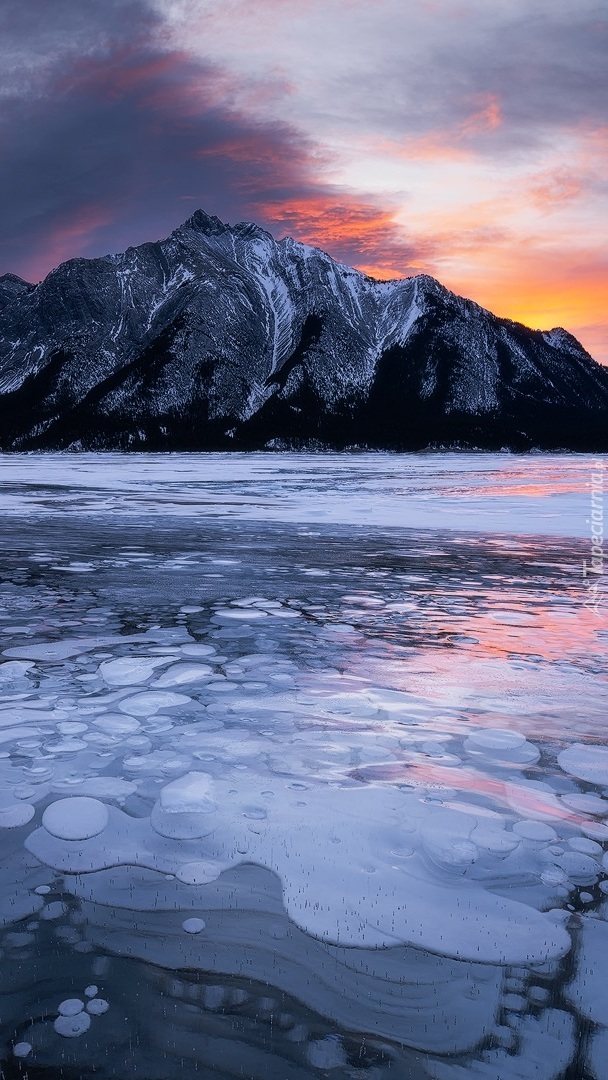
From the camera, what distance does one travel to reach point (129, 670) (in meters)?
5.06

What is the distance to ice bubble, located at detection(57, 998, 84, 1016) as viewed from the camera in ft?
6.64

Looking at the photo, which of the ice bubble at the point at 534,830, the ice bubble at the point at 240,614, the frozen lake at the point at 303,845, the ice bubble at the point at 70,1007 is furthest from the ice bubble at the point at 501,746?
the ice bubble at the point at 240,614

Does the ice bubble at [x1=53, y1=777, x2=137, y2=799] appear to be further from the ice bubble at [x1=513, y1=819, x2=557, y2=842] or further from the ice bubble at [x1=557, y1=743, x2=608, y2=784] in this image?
the ice bubble at [x1=557, y1=743, x2=608, y2=784]

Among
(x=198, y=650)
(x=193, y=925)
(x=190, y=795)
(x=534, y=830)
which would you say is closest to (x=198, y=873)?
(x=193, y=925)

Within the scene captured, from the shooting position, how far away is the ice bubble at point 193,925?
7.80ft

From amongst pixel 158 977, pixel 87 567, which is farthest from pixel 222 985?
pixel 87 567

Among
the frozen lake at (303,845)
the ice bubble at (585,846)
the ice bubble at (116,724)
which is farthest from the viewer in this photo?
the ice bubble at (116,724)

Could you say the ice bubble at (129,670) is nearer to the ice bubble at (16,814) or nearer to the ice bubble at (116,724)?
the ice bubble at (116,724)

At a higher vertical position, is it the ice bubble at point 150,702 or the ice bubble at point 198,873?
the ice bubble at point 150,702

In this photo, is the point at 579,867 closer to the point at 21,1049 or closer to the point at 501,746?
the point at 501,746

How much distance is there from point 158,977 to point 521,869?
1.48 metres

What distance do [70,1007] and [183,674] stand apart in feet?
9.95

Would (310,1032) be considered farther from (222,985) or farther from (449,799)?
(449,799)

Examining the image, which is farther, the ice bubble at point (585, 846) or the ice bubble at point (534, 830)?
the ice bubble at point (534, 830)
